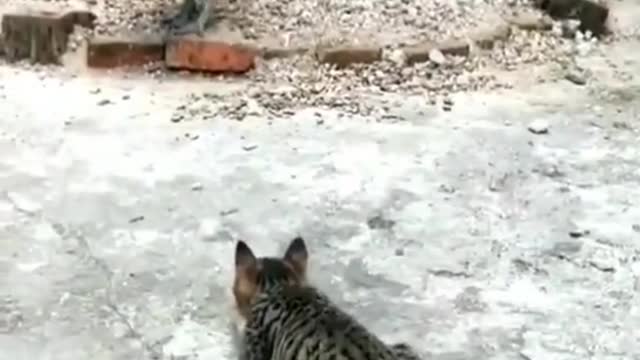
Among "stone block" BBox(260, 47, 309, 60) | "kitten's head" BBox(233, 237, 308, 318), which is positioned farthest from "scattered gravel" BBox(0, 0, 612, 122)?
"kitten's head" BBox(233, 237, 308, 318)

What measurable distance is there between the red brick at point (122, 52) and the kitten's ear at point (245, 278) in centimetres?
402

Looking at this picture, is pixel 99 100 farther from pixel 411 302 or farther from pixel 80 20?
pixel 411 302

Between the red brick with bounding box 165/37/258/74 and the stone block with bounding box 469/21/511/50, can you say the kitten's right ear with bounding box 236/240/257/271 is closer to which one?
the red brick with bounding box 165/37/258/74

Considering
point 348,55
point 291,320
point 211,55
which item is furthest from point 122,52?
point 291,320

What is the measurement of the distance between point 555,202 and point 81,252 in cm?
203

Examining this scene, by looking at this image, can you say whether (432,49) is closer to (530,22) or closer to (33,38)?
(530,22)

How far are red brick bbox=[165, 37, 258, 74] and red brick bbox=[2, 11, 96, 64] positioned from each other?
63 centimetres

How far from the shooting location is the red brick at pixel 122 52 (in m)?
7.45

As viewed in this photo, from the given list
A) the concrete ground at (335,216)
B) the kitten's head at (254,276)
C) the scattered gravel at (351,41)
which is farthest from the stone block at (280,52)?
the kitten's head at (254,276)

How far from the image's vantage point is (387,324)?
4727 millimetres

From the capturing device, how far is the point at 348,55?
7539mm

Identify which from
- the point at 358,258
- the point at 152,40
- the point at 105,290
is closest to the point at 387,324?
the point at 358,258

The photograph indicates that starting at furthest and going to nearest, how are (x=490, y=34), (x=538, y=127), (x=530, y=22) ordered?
1. (x=530, y=22)
2. (x=490, y=34)
3. (x=538, y=127)

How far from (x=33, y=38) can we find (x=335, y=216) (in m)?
2.66
